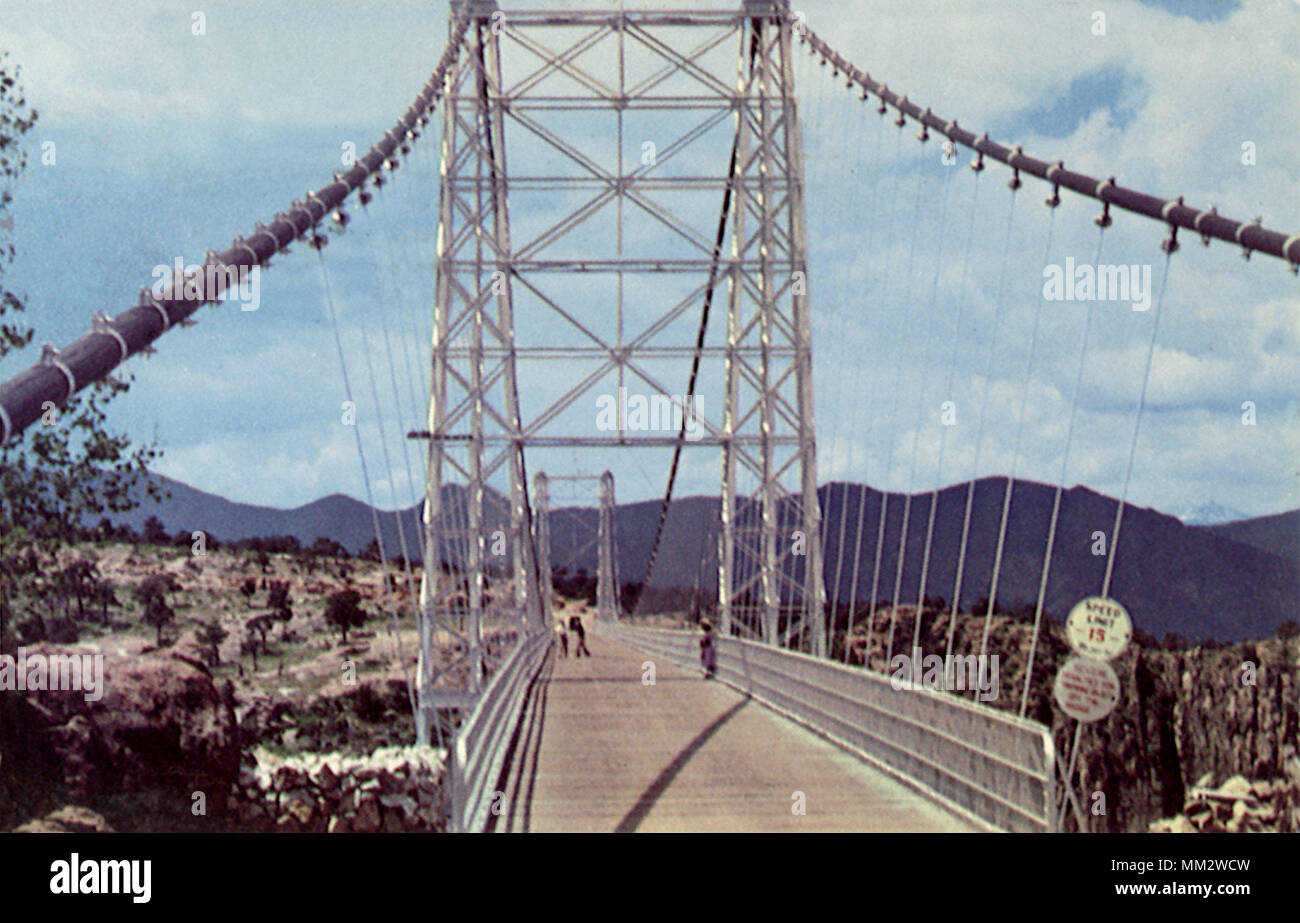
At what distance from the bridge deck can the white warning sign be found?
1.90m

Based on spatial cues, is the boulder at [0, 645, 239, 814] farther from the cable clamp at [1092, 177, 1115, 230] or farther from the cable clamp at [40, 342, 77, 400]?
the cable clamp at [1092, 177, 1115, 230]

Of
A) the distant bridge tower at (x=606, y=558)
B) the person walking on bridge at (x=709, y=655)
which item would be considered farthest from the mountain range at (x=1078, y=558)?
the person walking on bridge at (x=709, y=655)

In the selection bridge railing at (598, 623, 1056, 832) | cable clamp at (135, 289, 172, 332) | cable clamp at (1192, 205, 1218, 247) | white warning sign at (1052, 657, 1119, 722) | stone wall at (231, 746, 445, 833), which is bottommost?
stone wall at (231, 746, 445, 833)

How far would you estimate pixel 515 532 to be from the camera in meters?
31.0

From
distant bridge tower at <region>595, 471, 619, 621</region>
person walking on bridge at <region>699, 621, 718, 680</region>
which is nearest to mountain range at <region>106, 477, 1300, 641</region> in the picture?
distant bridge tower at <region>595, 471, 619, 621</region>

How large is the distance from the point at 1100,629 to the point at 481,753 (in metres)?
4.34

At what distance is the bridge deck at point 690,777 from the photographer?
997 centimetres

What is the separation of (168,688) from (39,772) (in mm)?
2510

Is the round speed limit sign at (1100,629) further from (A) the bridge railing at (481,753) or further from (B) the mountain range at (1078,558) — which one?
(B) the mountain range at (1078,558)

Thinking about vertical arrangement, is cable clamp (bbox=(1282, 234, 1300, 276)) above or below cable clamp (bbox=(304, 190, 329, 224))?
below

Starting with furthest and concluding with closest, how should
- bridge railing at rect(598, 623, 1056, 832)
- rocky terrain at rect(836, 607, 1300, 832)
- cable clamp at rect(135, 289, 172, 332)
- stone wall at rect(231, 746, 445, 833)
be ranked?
rocky terrain at rect(836, 607, 1300, 832), stone wall at rect(231, 746, 445, 833), cable clamp at rect(135, 289, 172, 332), bridge railing at rect(598, 623, 1056, 832)

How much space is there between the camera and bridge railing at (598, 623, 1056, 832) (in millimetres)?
8523

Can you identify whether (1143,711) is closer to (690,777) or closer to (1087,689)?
(690,777)

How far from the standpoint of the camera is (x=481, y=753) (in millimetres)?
10008
